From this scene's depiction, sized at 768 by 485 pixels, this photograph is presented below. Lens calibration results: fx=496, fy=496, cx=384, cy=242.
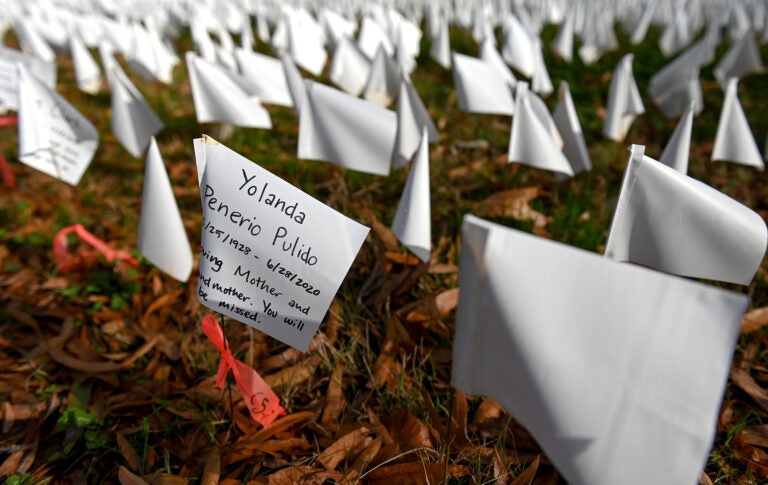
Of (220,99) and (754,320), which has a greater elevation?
(220,99)

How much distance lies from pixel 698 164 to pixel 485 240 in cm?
225

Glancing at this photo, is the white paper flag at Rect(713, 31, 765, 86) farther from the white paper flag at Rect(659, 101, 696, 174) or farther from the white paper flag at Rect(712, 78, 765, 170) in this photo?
the white paper flag at Rect(659, 101, 696, 174)

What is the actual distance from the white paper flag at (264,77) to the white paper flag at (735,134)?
1577 millimetres

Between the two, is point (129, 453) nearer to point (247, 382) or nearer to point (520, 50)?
point (247, 382)

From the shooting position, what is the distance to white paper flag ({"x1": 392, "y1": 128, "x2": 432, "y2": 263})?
1.24 metres

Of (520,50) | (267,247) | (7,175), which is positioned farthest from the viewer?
(520,50)

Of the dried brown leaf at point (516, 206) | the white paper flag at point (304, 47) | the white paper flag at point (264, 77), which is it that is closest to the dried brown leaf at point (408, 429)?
the dried brown leaf at point (516, 206)

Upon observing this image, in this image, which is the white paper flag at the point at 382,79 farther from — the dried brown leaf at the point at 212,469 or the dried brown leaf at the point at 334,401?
the dried brown leaf at the point at 212,469

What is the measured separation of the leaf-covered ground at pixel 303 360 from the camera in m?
1.08

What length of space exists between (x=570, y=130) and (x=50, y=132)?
173cm

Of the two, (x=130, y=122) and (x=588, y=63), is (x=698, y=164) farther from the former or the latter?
(x=130, y=122)

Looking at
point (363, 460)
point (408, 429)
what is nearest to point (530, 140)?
point (408, 429)

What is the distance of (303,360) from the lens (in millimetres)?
1323

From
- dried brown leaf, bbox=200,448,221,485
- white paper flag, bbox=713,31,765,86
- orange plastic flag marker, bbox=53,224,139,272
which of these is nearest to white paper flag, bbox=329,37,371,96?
orange plastic flag marker, bbox=53,224,139,272
